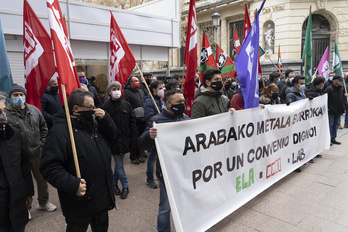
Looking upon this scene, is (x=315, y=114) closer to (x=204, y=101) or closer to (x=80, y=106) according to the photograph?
(x=204, y=101)

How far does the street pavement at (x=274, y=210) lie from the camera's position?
331cm

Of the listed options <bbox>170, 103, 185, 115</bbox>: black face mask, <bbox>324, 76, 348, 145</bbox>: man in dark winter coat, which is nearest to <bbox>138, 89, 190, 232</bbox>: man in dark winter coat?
<bbox>170, 103, 185, 115</bbox>: black face mask

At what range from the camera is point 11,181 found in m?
2.38

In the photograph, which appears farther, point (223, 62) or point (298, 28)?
Result: point (298, 28)

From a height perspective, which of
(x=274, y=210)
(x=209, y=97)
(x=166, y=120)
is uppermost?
(x=209, y=97)

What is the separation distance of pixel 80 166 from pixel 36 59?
7.26 feet

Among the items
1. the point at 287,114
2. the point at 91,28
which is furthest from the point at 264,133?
the point at 91,28

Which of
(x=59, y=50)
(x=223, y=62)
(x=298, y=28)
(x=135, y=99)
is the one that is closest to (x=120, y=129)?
(x=135, y=99)

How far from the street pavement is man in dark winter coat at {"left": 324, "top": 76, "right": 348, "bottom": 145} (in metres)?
2.58

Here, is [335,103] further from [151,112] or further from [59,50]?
[59,50]

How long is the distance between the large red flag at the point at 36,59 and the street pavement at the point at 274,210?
1.71 metres

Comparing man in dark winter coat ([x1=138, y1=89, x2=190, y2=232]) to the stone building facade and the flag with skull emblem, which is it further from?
the stone building facade

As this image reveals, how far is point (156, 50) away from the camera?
408 inches

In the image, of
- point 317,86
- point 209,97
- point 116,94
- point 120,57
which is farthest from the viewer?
point 317,86
